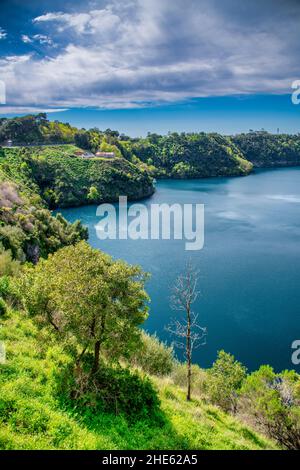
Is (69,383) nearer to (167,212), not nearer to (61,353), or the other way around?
(61,353)

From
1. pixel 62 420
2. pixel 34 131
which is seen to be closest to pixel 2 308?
pixel 62 420

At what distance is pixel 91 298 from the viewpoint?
12.6 metres

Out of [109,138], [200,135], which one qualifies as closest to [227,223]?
[109,138]

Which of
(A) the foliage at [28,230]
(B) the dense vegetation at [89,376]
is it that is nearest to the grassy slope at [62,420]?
(B) the dense vegetation at [89,376]

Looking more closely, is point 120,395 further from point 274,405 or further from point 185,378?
point 185,378

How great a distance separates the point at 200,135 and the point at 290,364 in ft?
593

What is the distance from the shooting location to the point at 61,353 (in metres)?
15.2

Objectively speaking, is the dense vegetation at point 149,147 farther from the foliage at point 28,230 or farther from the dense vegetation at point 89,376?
the dense vegetation at point 89,376

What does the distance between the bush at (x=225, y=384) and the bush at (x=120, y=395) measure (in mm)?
5758

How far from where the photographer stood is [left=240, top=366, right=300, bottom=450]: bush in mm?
16969

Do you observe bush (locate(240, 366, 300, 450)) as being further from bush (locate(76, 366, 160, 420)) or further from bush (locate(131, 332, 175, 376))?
bush (locate(76, 366, 160, 420))

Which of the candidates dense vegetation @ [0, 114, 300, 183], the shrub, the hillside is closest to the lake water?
the hillside

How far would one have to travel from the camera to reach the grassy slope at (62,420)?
34.4 ft

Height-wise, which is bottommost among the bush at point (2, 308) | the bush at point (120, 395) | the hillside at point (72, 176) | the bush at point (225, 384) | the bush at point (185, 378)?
the bush at point (185, 378)
